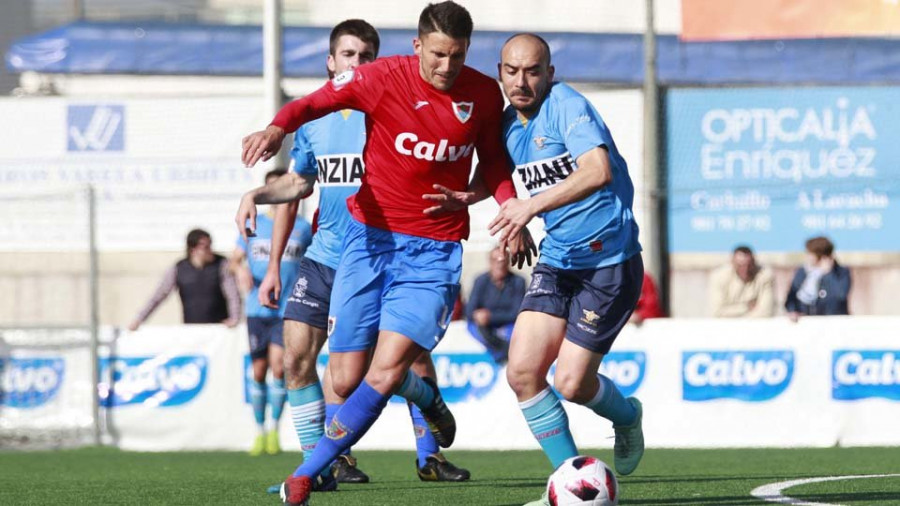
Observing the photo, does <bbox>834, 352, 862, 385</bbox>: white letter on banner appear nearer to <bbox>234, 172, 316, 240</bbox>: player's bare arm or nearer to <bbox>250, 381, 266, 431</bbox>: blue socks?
<bbox>250, 381, 266, 431</bbox>: blue socks

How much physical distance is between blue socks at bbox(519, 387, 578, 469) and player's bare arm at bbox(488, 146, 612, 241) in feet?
3.53

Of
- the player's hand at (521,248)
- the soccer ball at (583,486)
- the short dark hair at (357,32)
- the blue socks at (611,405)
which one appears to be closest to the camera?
the soccer ball at (583,486)

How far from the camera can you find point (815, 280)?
50.9ft

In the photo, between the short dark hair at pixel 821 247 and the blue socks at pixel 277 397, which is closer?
the blue socks at pixel 277 397

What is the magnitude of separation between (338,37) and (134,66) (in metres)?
13.5

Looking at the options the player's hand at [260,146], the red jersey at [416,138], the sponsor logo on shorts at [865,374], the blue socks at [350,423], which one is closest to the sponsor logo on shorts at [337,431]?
the blue socks at [350,423]

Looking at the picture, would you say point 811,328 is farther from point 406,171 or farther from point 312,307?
point 406,171

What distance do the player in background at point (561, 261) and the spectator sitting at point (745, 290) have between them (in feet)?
24.7

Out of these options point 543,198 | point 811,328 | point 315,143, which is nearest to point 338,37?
point 315,143

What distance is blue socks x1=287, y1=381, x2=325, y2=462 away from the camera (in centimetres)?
924

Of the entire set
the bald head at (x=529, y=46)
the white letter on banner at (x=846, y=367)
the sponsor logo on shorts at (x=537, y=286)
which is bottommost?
the white letter on banner at (x=846, y=367)

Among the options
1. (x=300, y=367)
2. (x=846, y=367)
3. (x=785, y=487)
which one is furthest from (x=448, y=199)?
(x=846, y=367)

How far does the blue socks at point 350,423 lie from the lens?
716 cm

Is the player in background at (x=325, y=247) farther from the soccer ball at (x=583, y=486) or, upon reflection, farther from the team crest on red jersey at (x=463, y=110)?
the soccer ball at (x=583, y=486)
